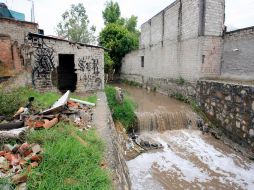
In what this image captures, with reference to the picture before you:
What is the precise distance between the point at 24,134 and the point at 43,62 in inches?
225

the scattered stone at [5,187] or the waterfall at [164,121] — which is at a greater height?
the scattered stone at [5,187]

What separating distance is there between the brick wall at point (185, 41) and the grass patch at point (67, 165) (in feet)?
27.0

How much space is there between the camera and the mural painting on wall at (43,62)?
8711 mm

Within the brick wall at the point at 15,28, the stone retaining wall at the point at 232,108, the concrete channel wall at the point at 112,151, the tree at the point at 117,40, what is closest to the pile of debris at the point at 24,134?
the concrete channel wall at the point at 112,151

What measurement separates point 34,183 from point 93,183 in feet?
2.43

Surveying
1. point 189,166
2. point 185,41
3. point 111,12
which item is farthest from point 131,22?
point 189,166

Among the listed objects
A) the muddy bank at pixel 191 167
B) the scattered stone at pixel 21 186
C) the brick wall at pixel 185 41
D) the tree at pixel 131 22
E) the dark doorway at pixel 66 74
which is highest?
the tree at pixel 131 22

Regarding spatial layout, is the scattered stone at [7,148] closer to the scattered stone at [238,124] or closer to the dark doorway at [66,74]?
the scattered stone at [238,124]

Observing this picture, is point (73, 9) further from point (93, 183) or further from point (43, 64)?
point (93, 183)

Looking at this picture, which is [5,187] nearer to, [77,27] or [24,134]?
[24,134]

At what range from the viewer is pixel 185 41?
37.2 ft

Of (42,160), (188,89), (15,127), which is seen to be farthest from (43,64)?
(188,89)

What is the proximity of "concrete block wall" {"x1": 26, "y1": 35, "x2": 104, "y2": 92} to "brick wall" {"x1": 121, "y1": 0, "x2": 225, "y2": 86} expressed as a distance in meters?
4.85

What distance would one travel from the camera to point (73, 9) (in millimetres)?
32781
